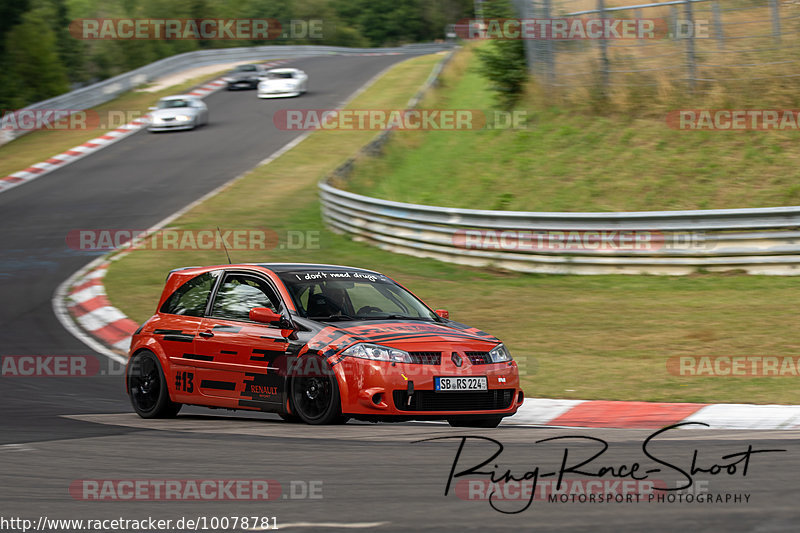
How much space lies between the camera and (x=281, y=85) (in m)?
41.8

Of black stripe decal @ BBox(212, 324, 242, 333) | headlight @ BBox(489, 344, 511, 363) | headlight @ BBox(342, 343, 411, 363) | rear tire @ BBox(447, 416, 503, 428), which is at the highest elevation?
headlight @ BBox(342, 343, 411, 363)

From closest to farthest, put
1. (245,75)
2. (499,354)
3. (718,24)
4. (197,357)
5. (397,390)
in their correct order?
(397,390) → (499,354) → (197,357) → (718,24) → (245,75)

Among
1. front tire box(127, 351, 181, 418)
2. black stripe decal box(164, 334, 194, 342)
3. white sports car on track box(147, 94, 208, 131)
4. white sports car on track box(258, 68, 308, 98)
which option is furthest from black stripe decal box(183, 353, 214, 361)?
white sports car on track box(258, 68, 308, 98)

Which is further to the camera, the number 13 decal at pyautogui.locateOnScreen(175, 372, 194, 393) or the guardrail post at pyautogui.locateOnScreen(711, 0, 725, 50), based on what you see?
the guardrail post at pyautogui.locateOnScreen(711, 0, 725, 50)

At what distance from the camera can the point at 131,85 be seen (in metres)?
44.5

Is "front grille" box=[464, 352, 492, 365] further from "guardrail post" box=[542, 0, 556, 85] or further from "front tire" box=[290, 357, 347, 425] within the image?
"guardrail post" box=[542, 0, 556, 85]

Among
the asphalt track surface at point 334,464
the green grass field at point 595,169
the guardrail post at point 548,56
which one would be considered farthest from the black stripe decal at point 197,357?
the guardrail post at point 548,56

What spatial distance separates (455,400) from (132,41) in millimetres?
62904

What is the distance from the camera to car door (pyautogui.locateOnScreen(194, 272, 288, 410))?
8.13m

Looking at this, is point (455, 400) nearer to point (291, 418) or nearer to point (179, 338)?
point (291, 418)

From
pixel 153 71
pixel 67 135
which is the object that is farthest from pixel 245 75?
pixel 67 135

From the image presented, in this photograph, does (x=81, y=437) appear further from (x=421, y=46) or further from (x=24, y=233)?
(x=421, y=46)

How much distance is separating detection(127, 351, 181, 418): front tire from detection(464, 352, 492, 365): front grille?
9.44ft

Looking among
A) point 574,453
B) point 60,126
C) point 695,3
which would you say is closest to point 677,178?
point 695,3
